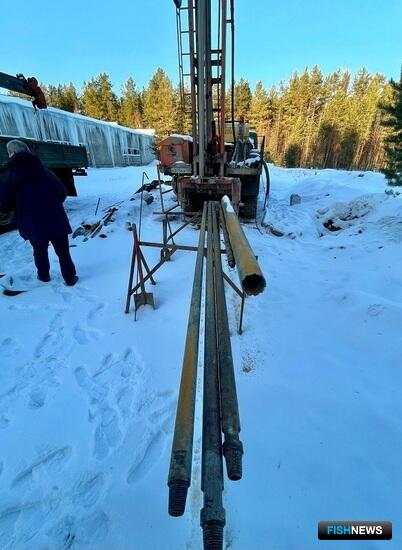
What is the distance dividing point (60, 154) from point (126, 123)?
1703 inches

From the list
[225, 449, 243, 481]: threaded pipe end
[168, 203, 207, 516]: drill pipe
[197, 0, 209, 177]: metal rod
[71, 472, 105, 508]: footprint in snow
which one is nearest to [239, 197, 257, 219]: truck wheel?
[197, 0, 209, 177]: metal rod

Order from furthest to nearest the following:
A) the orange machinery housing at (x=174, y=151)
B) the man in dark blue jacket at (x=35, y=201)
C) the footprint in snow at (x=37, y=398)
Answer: the orange machinery housing at (x=174, y=151) → the man in dark blue jacket at (x=35, y=201) → the footprint in snow at (x=37, y=398)

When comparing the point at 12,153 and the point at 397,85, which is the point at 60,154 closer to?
the point at 12,153

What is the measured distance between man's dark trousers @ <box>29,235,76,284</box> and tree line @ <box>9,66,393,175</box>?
3223 centimetres

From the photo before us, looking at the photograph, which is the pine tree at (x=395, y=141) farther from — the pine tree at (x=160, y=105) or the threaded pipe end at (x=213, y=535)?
the pine tree at (x=160, y=105)

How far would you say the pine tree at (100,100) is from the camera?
137 ft

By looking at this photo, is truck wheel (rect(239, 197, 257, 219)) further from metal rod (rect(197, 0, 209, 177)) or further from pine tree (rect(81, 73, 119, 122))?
pine tree (rect(81, 73, 119, 122))

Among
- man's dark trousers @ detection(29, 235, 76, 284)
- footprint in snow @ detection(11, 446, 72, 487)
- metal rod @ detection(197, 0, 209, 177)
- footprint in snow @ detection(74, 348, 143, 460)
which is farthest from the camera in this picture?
metal rod @ detection(197, 0, 209, 177)

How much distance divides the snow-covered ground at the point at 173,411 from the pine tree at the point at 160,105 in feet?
93.8

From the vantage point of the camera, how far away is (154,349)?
280 centimetres

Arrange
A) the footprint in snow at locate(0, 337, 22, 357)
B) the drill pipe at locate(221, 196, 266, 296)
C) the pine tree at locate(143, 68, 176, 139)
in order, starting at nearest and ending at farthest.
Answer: the drill pipe at locate(221, 196, 266, 296) < the footprint in snow at locate(0, 337, 22, 357) < the pine tree at locate(143, 68, 176, 139)

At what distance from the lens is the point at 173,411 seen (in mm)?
2141

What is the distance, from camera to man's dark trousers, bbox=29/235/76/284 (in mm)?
3900

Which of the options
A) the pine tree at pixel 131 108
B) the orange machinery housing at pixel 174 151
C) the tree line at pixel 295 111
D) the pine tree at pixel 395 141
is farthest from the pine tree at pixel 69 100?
the pine tree at pixel 395 141
